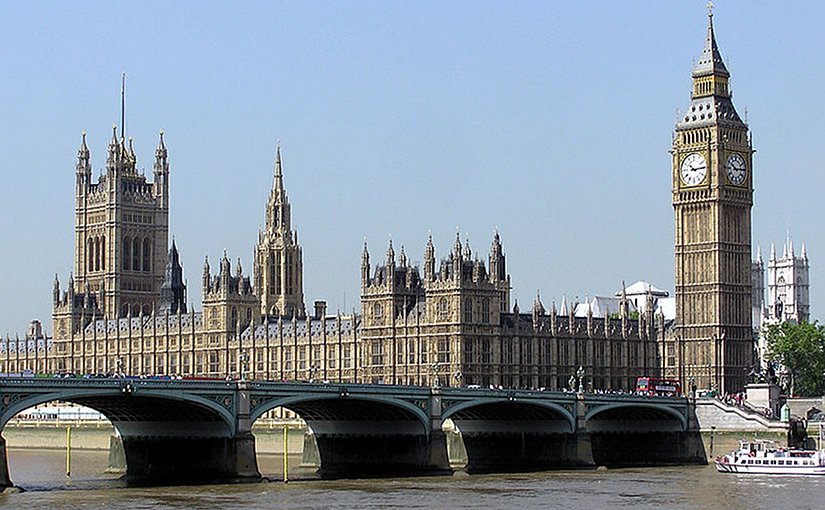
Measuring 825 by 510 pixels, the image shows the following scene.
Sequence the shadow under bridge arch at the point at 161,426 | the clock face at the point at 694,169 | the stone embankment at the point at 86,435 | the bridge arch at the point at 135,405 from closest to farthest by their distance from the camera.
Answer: the bridge arch at the point at 135,405
the shadow under bridge arch at the point at 161,426
the stone embankment at the point at 86,435
the clock face at the point at 694,169

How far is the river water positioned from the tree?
48.5m

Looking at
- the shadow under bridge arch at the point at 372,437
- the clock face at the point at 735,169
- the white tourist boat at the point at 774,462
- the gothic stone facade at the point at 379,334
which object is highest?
the clock face at the point at 735,169

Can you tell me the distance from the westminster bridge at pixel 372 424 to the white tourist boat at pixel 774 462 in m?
9.12

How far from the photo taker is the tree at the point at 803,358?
155 metres

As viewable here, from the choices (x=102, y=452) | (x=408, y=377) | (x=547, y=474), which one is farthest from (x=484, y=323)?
(x=547, y=474)

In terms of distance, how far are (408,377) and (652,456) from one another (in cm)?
3084

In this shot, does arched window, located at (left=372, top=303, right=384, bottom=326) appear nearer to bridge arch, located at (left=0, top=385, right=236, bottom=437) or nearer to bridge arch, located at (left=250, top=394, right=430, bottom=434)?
bridge arch, located at (left=250, top=394, right=430, bottom=434)

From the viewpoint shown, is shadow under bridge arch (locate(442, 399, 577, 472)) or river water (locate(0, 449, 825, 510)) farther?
shadow under bridge arch (locate(442, 399, 577, 472))

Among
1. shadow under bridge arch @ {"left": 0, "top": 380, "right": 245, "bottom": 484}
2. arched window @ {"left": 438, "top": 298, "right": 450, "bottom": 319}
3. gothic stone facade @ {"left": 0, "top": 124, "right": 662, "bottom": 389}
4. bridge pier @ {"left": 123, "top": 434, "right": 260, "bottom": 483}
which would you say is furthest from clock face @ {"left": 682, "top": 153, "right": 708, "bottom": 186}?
bridge pier @ {"left": 123, "top": 434, "right": 260, "bottom": 483}

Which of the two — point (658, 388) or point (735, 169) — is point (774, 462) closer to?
point (658, 388)

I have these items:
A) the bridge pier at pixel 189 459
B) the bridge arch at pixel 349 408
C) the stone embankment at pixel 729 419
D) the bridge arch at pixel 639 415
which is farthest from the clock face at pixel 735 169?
the bridge pier at pixel 189 459

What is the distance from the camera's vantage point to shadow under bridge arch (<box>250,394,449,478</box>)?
10475 centimetres

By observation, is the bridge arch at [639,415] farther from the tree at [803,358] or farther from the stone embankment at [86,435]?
the tree at [803,358]

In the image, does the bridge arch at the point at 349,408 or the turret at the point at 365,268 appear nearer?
the bridge arch at the point at 349,408
